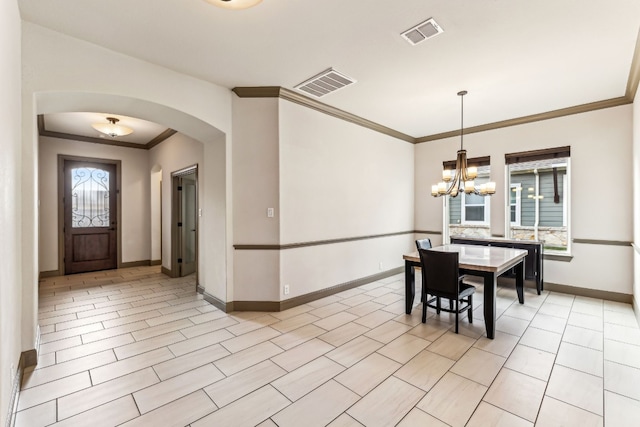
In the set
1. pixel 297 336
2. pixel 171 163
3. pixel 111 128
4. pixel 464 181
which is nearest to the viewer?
pixel 297 336

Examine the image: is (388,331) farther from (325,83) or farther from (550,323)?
(325,83)

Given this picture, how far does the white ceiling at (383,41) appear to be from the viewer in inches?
92.0

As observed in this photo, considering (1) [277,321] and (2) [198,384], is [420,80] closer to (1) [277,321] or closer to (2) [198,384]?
(1) [277,321]

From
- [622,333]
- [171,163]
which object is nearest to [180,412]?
[622,333]

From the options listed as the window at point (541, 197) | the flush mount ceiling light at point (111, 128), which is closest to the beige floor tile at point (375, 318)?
the window at point (541, 197)

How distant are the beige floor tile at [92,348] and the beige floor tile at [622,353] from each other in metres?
4.58

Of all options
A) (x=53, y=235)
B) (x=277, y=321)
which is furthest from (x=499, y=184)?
(x=53, y=235)

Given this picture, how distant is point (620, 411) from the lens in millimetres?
1988

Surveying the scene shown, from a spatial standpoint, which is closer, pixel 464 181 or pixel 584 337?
pixel 584 337

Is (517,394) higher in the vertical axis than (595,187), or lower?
lower

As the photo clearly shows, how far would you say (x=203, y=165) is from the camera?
450cm

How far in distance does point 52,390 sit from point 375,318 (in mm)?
3025

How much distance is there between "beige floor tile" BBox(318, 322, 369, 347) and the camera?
9.94ft

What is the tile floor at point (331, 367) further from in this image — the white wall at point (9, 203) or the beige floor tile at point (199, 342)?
the white wall at point (9, 203)
